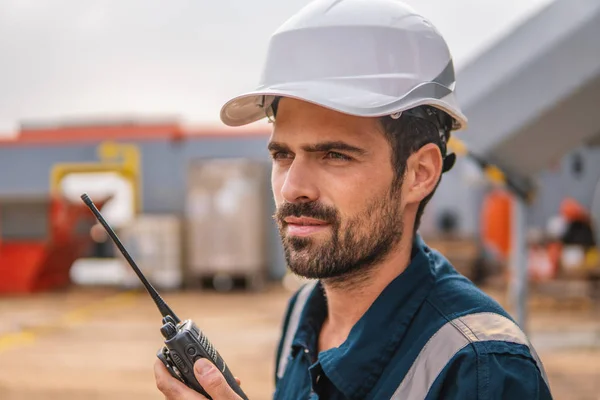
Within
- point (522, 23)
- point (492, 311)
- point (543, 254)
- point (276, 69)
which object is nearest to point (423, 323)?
point (492, 311)

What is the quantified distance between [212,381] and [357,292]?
0.35m

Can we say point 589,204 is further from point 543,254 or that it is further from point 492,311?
point 492,311

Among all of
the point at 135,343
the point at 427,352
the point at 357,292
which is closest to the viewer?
the point at 427,352

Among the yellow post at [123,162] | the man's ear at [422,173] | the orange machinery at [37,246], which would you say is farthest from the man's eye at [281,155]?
the yellow post at [123,162]

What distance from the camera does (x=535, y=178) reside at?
407cm

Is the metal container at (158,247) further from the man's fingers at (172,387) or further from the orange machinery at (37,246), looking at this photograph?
the man's fingers at (172,387)

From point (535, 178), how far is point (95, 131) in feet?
31.6

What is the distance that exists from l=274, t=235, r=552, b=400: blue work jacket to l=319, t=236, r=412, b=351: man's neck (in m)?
0.04

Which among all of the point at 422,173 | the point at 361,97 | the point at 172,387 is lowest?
the point at 172,387

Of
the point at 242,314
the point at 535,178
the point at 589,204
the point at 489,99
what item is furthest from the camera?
the point at 589,204

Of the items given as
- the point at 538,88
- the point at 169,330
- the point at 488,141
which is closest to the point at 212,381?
the point at 169,330

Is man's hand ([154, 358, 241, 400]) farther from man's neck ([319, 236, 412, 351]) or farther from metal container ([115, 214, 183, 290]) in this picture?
metal container ([115, 214, 183, 290])

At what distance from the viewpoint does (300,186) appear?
1.18m

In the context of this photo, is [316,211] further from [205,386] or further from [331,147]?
[205,386]
